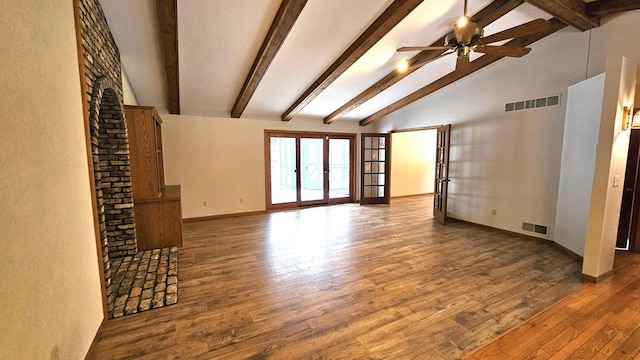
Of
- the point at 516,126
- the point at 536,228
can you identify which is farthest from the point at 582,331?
the point at 516,126

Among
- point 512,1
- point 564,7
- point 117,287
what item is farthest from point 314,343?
point 564,7

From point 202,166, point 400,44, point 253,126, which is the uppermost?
point 400,44

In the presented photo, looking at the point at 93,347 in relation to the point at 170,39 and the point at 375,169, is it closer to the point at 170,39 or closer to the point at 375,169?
the point at 170,39

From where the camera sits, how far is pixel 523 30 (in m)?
2.44

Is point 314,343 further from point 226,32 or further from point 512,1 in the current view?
point 512,1

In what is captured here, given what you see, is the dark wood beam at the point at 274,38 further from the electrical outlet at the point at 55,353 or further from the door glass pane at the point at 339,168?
the door glass pane at the point at 339,168

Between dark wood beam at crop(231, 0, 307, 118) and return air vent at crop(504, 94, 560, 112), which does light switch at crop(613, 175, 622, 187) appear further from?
dark wood beam at crop(231, 0, 307, 118)

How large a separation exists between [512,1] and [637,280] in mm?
3481

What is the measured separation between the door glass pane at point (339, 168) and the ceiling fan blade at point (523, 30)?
4916 millimetres

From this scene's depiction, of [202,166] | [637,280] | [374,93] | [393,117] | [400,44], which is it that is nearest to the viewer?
[637,280]

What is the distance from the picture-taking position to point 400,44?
3744mm

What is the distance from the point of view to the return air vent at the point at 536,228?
4145mm

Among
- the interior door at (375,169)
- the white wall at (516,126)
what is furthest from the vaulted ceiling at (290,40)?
the interior door at (375,169)

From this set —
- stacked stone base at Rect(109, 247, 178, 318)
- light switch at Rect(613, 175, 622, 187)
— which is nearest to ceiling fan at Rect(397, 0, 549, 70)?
light switch at Rect(613, 175, 622, 187)
